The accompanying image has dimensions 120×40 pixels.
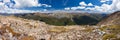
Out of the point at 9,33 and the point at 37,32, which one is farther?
the point at 37,32

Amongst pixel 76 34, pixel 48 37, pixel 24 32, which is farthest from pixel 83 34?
pixel 24 32

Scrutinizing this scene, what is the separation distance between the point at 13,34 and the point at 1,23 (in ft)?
33.4

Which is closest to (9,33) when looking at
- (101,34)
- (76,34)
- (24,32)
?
(24,32)

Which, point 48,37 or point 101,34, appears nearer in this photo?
point 101,34

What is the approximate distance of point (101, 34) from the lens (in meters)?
112

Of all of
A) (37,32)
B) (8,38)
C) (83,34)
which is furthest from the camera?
(37,32)

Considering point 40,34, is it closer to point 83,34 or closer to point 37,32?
point 37,32

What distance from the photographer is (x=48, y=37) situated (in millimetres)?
120062

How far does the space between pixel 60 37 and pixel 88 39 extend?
15.2m

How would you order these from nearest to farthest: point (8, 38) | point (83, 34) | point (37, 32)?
point (8, 38) → point (83, 34) → point (37, 32)

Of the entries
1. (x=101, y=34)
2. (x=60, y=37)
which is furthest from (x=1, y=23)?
(x=101, y=34)

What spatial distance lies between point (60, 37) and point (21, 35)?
16748mm

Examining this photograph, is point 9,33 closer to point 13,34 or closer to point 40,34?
point 13,34

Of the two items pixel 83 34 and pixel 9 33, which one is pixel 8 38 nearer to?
pixel 9 33
